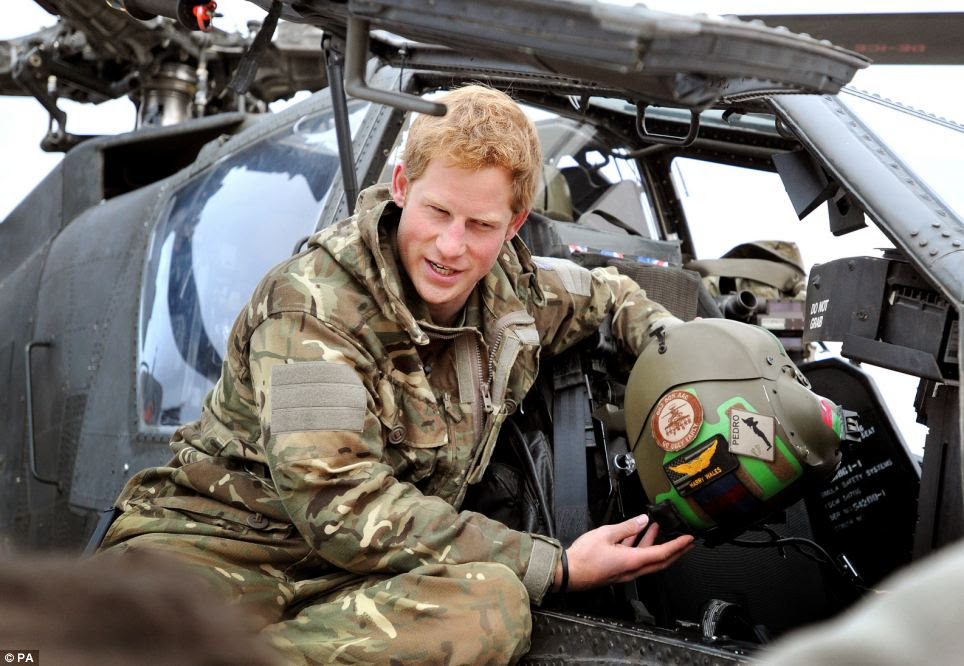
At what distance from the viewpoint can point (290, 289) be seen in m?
2.16

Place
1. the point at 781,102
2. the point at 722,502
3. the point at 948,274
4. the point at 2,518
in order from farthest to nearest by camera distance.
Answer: the point at 2,518 → the point at 781,102 → the point at 722,502 → the point at 948,274

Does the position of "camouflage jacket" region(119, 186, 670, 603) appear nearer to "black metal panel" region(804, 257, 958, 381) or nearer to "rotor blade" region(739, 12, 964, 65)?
"black metal panel" region(804, 257, 958, 381)

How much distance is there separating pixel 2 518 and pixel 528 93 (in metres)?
2.40

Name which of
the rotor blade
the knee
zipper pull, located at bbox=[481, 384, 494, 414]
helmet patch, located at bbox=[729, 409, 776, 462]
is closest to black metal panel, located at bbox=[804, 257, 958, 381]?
helmet patch, located at bbox=[729, 409, 776, 462]

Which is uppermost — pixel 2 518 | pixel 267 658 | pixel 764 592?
pixel 267 658

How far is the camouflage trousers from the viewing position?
1.85m

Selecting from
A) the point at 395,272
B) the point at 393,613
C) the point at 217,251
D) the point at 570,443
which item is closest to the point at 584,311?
the point at 570,443

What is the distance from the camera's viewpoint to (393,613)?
190cm

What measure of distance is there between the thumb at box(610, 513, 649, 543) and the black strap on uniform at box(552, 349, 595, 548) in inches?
7.4

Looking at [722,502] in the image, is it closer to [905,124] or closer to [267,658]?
[905,124]

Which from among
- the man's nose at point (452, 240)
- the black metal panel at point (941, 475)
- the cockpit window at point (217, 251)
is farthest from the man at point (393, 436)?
the cockpit window at point (217, 251)

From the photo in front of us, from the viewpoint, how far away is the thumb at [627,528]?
215 centimetres

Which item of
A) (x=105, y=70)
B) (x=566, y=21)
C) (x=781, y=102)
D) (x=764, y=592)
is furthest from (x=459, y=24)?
(x=105, y=70)

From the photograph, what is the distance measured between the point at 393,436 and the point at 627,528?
1.53ft
